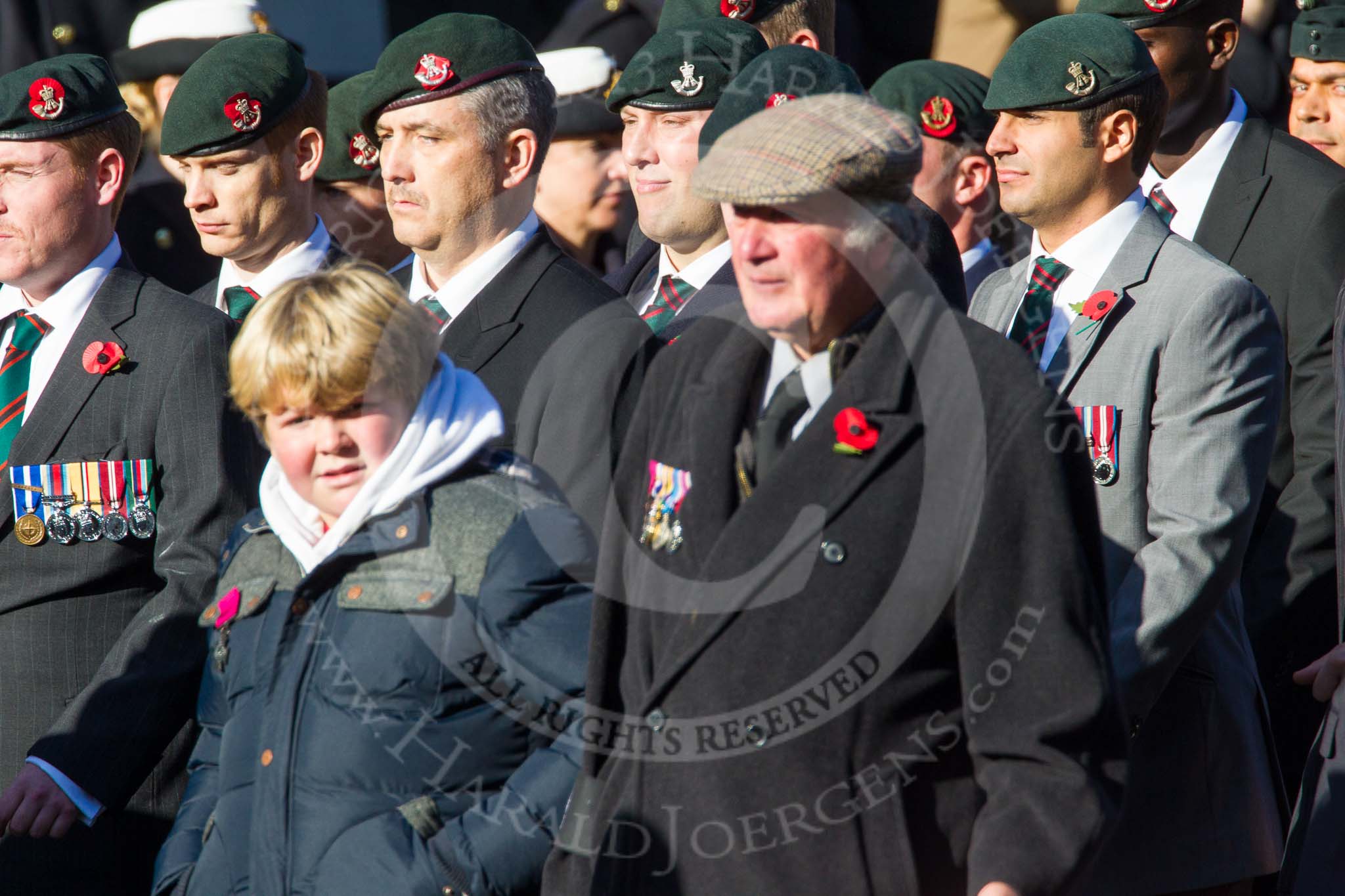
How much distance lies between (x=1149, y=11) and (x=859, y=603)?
2625mm

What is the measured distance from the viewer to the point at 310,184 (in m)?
4.89

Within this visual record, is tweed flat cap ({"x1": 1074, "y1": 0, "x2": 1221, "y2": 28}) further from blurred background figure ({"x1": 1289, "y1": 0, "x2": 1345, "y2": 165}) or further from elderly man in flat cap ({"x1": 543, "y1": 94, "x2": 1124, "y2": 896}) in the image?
elderly man in flat cap ({"x1": 543, "y1": 94, "x2": 1124, "y2": 896})

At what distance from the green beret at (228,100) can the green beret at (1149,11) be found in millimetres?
2093

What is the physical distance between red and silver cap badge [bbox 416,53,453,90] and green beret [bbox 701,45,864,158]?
0.83 metres

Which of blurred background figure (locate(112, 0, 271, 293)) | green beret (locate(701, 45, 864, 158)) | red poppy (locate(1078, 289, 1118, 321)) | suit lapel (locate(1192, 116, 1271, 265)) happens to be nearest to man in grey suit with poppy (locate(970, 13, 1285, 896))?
red poppy (locate(1078, 289, 1118, 321))

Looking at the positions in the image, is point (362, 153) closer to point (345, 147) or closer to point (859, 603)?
point (345, 147)

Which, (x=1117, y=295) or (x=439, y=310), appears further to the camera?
(x=439, y=310)

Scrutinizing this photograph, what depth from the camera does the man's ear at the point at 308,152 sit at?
482cm

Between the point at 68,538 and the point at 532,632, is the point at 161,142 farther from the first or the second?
the point at 532,632

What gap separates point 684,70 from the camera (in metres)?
4.29

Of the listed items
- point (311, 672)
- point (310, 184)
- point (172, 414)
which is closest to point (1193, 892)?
point (311, 672)

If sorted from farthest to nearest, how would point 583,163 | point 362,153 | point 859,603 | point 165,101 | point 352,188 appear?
1. point 165,101
2. point 583,163
3. point 352,188
4. point 362,153
5. point 859,603

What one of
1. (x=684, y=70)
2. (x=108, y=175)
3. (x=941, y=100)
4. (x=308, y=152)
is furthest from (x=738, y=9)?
(x=108, y=175)

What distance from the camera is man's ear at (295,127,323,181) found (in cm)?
482
